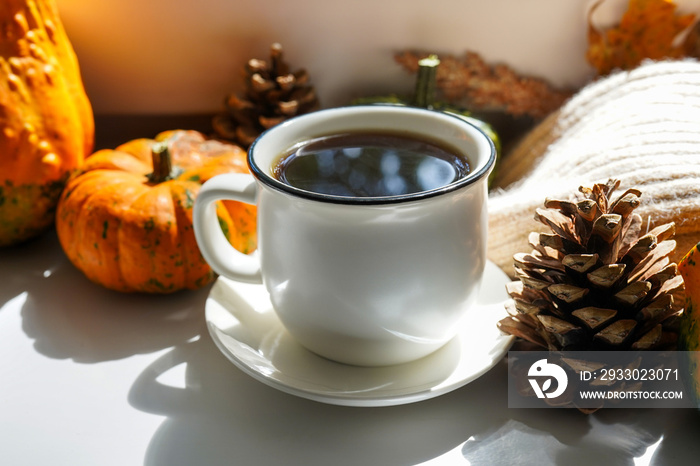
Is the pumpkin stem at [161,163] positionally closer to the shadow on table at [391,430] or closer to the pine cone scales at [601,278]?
the shadow on table at [391,430]

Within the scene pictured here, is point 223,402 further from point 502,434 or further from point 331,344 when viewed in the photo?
point 502,434

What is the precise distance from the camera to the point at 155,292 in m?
0.68

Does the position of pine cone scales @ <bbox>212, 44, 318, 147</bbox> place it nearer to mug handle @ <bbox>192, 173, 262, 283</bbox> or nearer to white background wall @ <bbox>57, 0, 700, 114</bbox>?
white background wall @ <bbox>57, 0, 700, 114</bbox>

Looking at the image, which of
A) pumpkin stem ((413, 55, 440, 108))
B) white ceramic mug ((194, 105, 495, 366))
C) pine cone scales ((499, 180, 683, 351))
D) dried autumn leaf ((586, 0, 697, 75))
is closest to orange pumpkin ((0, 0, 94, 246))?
white ceramic mug ((194, 105, 495, 366))

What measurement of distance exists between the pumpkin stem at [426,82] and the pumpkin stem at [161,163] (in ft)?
1.06

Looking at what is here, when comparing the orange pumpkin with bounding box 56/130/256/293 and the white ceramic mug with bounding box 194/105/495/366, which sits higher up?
the white ceramic mug with bounding box 194/105/495/366

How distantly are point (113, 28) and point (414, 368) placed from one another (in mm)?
597

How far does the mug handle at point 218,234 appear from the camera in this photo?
1.76 ft

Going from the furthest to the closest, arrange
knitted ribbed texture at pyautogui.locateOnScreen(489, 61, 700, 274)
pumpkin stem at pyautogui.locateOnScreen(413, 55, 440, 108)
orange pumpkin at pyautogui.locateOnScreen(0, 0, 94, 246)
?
pumpkin stem at pyautogui.locateOnScreen(413, 55, 440, 108) → orange pumpkin at pyautogui.locateOnScreen(0, 0, 94, 246) → knitted ribbed texture at pyautogui.locateOnScreen(489, 61, 700, 274)

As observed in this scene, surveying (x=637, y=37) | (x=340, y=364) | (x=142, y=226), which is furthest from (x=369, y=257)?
(x=637, y=37)

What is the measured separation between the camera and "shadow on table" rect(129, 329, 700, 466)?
0.48m

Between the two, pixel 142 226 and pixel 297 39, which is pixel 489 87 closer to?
pixel 297 39

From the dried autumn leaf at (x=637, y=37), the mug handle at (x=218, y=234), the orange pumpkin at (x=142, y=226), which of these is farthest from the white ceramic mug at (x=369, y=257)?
the dried autumn leaf at (x=637, y=37)

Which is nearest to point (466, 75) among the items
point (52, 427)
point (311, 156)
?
point (311, 156)
